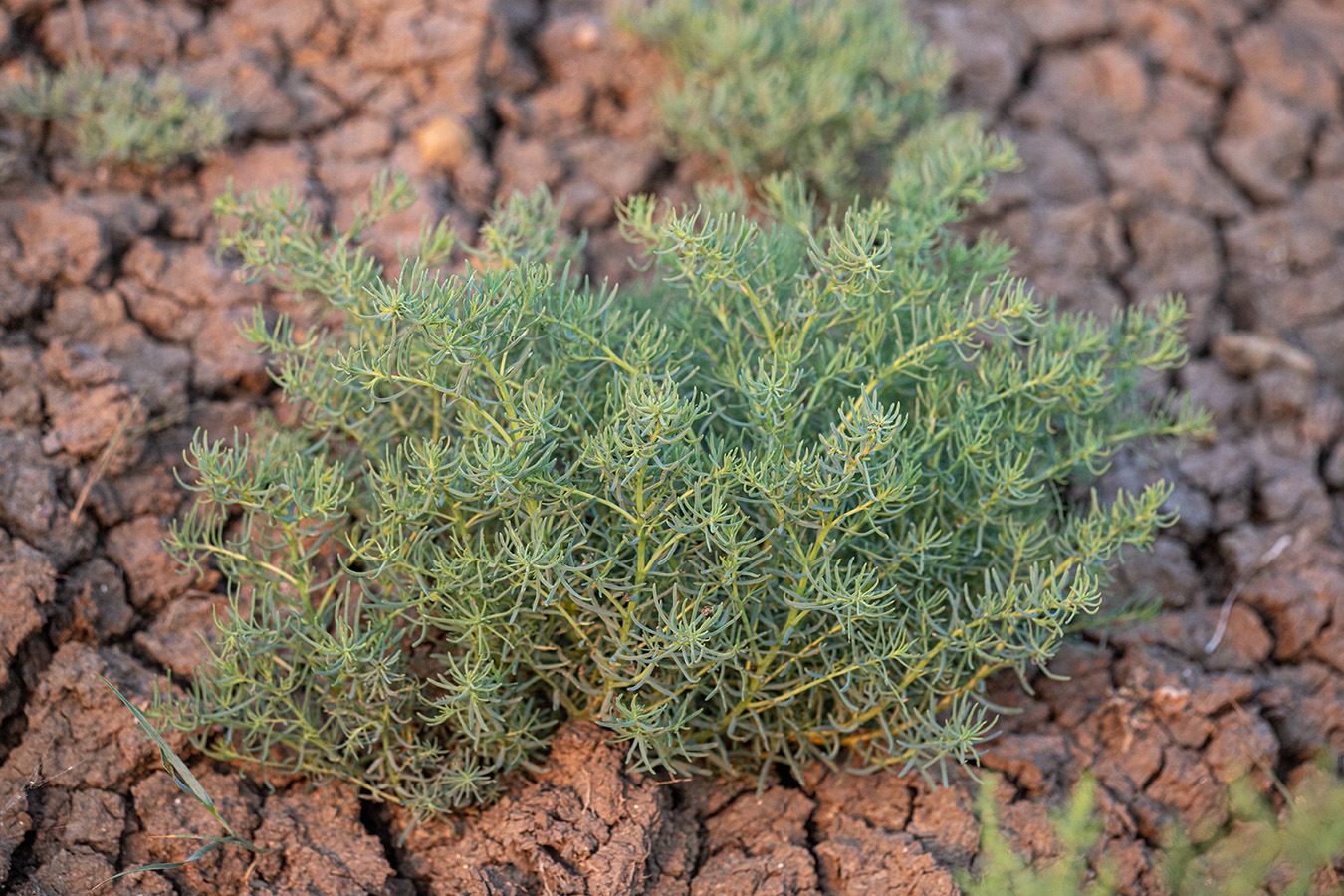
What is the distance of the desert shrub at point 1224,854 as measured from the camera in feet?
6.19

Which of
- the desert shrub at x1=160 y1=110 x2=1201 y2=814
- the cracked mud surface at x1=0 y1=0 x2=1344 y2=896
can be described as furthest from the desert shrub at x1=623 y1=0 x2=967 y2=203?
the desert shrub at x1=160 y1=110 x2=1201 y2=814

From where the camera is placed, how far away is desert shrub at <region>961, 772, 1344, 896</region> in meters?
1.89

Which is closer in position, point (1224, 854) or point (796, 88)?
point (1224, 854)

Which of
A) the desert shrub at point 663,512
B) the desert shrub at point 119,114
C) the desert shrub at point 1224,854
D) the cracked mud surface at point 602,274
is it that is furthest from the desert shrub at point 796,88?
the desert shrub at point 1224,854

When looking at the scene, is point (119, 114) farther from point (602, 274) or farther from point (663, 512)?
point (663, 512)

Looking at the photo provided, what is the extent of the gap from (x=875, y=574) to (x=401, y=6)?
2.59 metres

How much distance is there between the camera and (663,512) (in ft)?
6.80

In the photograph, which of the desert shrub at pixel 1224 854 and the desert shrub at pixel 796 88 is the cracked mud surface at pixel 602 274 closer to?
the desert shrub at pixel 1224 854

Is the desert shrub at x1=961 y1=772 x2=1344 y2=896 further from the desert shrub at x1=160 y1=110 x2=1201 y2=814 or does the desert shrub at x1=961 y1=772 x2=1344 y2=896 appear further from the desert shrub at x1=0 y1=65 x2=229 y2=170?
the desert shrub at x1=0 y1=65 x2=229 y2=170

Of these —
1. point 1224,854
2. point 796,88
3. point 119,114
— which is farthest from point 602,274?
point 1224,854

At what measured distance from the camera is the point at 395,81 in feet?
12.2

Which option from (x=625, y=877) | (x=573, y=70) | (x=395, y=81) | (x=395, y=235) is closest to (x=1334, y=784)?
(x=625, y=877)

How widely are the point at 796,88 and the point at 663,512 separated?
195 cm

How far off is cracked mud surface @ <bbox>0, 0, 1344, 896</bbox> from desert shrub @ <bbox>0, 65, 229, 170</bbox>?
81 millimetres
